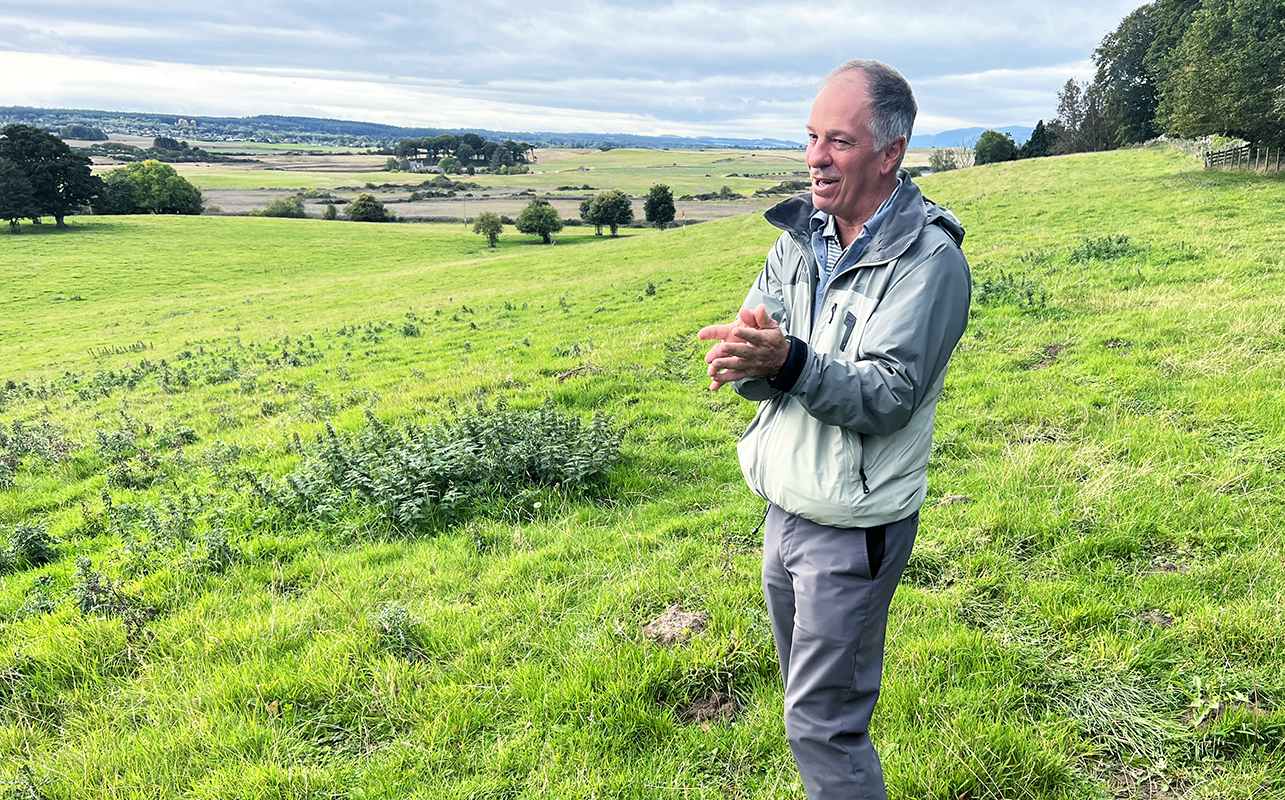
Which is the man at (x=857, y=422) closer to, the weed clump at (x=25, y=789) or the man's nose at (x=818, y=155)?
the man's nose at (x=818, y=155)

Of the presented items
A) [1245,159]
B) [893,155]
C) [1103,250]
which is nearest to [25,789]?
[893,155]

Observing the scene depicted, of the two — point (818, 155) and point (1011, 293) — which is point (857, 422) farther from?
point (1011, 293)

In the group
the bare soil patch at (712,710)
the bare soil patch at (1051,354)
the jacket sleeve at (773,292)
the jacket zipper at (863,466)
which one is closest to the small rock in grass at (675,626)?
the bare soil patch at (712,710)

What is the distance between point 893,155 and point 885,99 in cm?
22

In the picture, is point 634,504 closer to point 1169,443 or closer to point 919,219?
point 919,219

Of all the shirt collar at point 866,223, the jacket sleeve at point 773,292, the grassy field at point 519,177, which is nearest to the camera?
the shirt collar at point 866,223

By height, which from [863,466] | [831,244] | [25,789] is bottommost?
[25,789]

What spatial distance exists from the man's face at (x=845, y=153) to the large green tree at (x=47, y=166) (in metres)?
96.8

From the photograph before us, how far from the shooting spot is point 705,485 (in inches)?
280

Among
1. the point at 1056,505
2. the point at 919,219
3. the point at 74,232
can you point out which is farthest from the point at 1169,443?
the point at 74,232

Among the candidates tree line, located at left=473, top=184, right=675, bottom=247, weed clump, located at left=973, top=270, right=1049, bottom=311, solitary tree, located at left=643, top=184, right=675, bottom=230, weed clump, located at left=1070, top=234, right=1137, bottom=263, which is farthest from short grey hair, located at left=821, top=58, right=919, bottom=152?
solitary tree, located at left=643, top=184, right=675, bottom=230

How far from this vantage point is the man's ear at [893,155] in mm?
2664

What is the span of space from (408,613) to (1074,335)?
1037 cm

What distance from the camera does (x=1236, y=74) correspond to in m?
27.2
